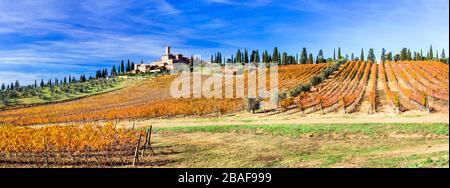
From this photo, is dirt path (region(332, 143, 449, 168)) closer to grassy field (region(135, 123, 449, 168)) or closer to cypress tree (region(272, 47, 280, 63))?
grassy field (region(135, 123, 449, 168))

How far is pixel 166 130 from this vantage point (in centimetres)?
3303

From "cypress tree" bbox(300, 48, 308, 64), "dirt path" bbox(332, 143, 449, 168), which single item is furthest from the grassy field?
"cypress tree" bbox(300, 48, 308, 64)

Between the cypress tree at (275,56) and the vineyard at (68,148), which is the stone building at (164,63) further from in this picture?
the vineyard at (68,148)

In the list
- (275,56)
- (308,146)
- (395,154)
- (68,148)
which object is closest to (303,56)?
(275,56)

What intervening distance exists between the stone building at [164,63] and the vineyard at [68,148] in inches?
4053

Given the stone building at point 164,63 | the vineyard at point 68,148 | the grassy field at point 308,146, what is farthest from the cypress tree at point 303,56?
the vineyard at point 68,148

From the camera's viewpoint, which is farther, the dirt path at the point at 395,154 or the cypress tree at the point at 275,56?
the cypress tree at the point at 275,56

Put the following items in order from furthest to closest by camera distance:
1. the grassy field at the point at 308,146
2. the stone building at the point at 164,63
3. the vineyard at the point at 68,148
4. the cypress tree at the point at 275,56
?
the stone building at the point at 164,63
the cypress tree at the point at 275,56
the vineyard at the point at 68,148
the grassy field at the point at 308,146

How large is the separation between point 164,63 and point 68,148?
370ft

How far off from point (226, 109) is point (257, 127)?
1512cm

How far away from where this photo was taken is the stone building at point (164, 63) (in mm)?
127950

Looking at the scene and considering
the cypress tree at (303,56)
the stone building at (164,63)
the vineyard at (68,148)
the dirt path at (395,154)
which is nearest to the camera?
the dirt path at (395,154)

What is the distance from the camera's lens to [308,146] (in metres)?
21.2

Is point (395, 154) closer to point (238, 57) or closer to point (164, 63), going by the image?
point (238, 57)
